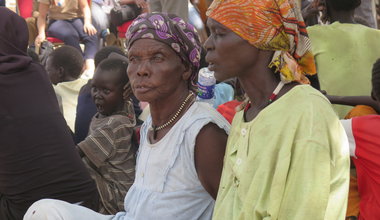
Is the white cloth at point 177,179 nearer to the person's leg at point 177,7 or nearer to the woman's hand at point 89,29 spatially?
the person's leg at point 177,7

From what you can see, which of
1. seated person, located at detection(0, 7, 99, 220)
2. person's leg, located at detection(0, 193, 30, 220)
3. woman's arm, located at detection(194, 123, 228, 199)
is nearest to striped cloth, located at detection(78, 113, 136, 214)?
seated person, located at detection(0, 7, 99, 220)

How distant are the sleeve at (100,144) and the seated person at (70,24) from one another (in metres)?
4.07

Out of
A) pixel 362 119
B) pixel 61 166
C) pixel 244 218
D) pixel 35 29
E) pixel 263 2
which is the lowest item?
pixel 35 29

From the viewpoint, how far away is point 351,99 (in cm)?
366

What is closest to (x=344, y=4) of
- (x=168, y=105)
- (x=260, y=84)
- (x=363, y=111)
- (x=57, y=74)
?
(x=363, y=111)

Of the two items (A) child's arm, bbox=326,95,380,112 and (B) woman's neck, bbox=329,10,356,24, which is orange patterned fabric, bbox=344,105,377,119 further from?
(B) woman's neck, bbox=329,10,356,24

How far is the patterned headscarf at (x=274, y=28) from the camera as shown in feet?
7.47

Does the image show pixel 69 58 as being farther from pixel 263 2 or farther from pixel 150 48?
pixel 263 2

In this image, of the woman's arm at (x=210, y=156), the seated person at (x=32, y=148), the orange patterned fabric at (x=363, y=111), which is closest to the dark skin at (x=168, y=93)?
the woman's arm at (x=210, y=156)

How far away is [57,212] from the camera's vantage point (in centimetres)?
286

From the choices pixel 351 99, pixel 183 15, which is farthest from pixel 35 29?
pixel 351 99

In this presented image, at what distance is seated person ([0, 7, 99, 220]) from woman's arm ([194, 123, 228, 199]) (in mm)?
1230

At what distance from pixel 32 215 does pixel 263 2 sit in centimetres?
153

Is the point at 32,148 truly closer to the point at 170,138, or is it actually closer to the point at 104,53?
→ the point at 170,138
